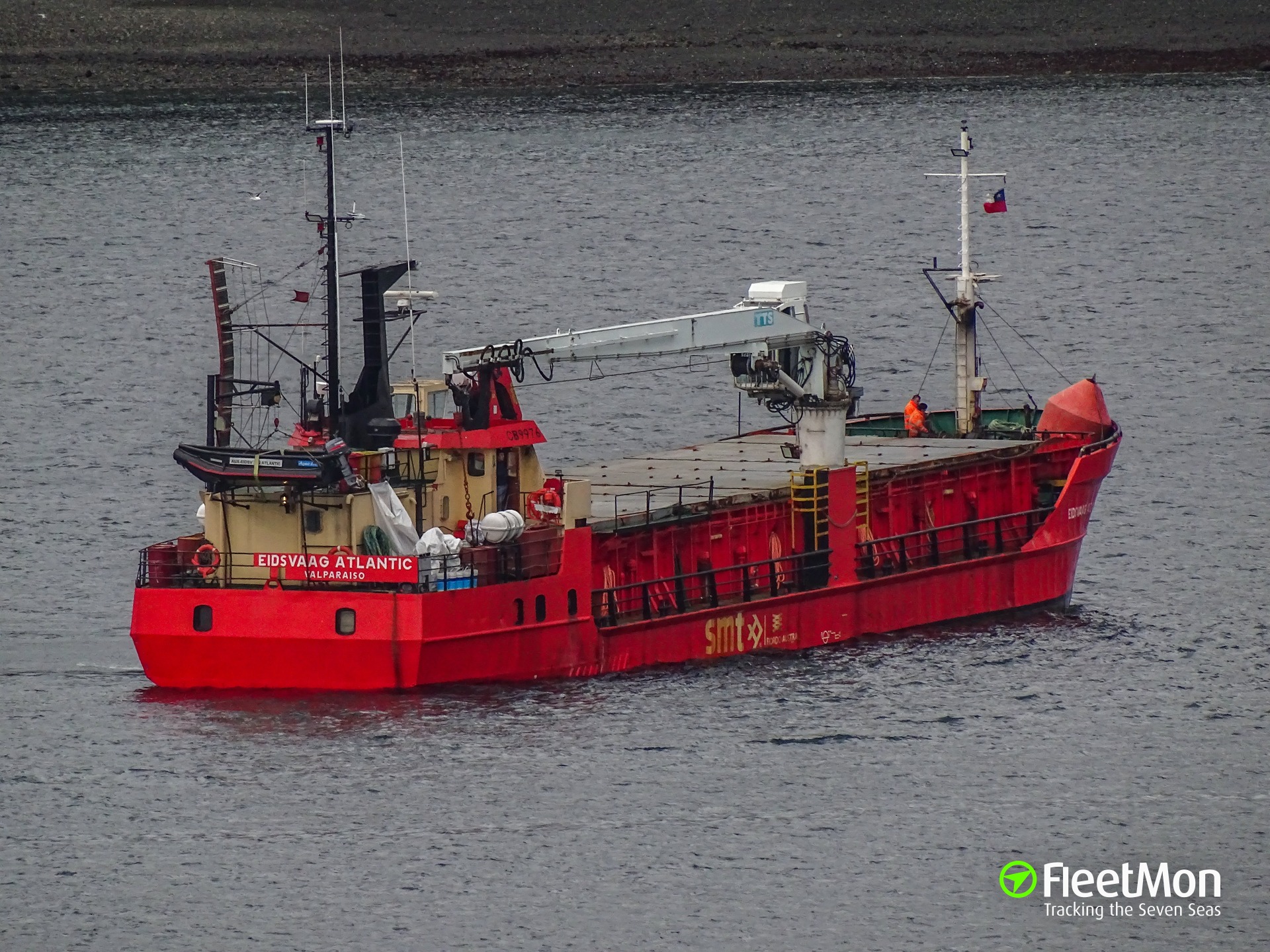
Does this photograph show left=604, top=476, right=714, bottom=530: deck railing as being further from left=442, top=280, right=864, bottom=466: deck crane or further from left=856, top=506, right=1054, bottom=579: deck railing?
left=856, top=506, right=1054, bottom=579: deck railing

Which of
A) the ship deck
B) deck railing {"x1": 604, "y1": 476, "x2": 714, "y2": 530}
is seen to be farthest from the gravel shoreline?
deck railing {"x1": 604, "y1": 476, "x2": 714, "y2": 530}

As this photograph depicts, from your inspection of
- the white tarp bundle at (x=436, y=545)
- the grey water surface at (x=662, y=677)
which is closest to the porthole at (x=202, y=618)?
the grey water surface at (x=662, y=677)

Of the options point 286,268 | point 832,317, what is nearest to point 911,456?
point 832,317

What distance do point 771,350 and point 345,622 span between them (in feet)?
40.3

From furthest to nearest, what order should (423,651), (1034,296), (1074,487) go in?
(1034,296)
(1074,487)
(423,651)

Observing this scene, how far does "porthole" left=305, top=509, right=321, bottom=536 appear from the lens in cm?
5191

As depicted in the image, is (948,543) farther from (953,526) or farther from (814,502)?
(814,502)

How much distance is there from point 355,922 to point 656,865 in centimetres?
528

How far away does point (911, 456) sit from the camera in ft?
203

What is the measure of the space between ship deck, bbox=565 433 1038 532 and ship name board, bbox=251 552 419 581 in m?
4.82

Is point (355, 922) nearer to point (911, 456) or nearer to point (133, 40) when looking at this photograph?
point (911, 456)

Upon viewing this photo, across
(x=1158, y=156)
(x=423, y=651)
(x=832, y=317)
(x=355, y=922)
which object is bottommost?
(x=355, y=922)

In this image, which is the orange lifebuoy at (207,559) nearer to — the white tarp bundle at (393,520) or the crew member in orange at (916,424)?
the white tarp bundle at (393,520)

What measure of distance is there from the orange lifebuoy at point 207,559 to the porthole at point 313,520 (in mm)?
1816
